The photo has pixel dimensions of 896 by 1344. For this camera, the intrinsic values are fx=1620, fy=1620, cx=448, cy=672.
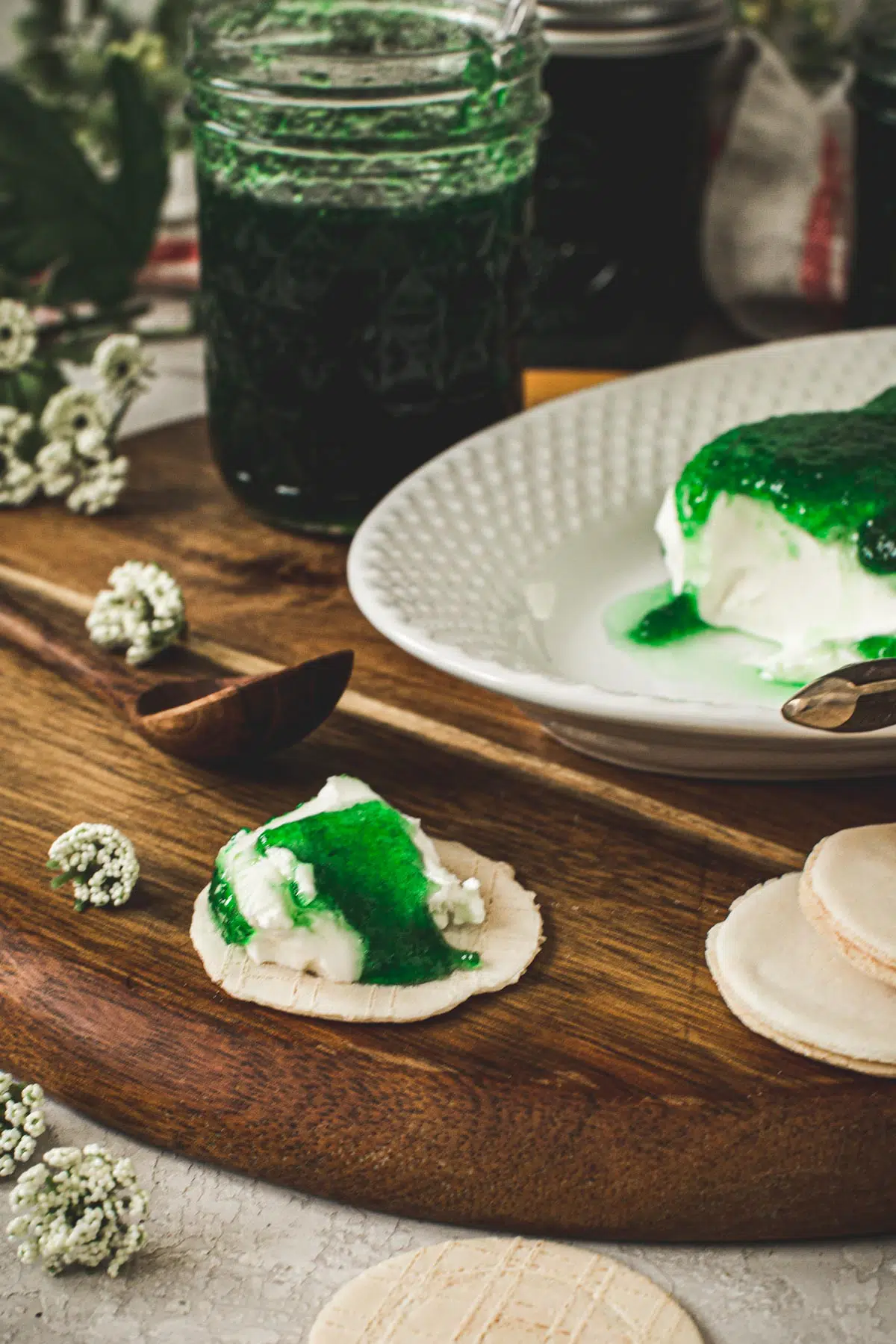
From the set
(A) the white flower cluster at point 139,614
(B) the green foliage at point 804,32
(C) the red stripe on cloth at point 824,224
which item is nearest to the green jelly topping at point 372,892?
(A) the white flower cluster at point 139,614

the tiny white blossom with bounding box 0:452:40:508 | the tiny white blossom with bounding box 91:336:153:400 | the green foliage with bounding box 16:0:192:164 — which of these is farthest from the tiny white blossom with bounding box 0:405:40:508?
the green foliage with bounding box 16:0:192:164

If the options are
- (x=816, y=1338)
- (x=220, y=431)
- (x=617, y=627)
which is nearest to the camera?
(x=816, y=1338)

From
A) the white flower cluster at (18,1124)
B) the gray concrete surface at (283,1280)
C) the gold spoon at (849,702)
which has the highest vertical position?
the gold spoon at (849,702)

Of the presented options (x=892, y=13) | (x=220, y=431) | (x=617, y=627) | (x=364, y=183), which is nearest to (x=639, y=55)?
(x=892, y=13)

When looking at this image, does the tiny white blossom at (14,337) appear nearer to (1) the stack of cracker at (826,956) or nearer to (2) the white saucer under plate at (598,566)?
(2) the white saucer under plate at (598,566)

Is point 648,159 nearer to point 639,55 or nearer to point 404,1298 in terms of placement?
point 639,55
